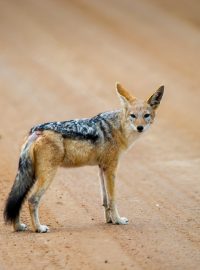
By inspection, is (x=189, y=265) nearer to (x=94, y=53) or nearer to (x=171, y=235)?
(x=171, y=235)

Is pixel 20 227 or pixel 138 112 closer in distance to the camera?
pixel 20 227

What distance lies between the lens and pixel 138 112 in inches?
412

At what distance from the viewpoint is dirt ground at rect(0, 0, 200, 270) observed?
9164mm

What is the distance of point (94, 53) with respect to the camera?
21.7 meters

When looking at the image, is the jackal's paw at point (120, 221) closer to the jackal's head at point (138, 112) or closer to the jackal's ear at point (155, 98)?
the jackal's head at point (138, 112)

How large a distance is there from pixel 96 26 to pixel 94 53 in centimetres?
239

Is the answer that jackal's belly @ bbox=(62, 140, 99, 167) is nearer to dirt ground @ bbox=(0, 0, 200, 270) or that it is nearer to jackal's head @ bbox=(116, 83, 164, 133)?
jackal's head @ bbox=(116, 83, 164, 133)

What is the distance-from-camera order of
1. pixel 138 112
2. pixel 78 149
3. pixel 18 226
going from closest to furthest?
pixel 18 226 < pixel 78 149 < pixel 138 112

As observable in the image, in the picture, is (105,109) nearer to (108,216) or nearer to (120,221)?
(108,216)

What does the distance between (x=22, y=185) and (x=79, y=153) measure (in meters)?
0.87

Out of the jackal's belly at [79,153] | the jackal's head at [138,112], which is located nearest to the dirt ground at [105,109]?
the jackal's belly at [79,153]

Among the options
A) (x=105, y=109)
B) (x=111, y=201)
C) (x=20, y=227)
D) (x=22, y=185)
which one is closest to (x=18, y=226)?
(x=20, y=227)

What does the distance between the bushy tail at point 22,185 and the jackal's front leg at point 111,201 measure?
114 centimetres

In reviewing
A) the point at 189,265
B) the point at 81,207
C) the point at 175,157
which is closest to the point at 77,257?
the point at 189,265
